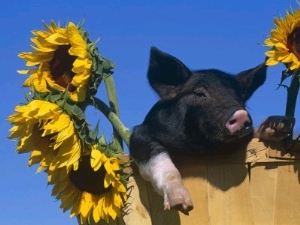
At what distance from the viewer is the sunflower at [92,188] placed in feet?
11.3

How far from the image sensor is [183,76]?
12.7 feet

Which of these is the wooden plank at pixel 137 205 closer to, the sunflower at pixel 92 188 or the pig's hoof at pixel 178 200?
the sunflower at pixel 92 188

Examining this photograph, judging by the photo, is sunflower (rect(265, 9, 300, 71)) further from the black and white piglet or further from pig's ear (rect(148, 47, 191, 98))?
pig's ear (rect(148, 47, 191, 98))

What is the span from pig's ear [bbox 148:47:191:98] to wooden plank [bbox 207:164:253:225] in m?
0.61

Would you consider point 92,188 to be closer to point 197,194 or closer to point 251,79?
point 197,194

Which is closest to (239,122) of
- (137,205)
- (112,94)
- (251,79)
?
(251,79)

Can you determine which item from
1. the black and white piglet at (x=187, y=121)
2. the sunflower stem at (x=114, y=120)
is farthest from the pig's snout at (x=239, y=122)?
the sunflower stem at (x=114, y=120)

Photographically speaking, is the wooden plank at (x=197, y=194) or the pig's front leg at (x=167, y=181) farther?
the wooden plank at (x=197, y=194)

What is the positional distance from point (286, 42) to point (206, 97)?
1.82 feet

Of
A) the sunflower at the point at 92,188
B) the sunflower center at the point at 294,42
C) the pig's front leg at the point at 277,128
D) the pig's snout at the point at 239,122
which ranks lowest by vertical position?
the sunflower at the point at 92,188

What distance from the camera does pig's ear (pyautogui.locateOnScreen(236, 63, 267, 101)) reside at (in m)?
3.86

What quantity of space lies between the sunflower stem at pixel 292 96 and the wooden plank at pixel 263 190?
1.05 feet

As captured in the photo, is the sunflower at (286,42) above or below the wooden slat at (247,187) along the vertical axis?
above

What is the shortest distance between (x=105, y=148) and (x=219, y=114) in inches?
23.9
